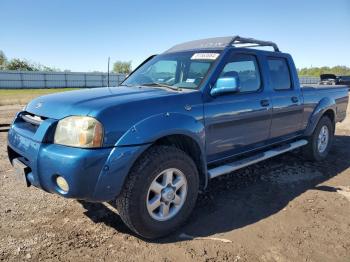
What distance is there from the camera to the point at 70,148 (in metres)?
2.77

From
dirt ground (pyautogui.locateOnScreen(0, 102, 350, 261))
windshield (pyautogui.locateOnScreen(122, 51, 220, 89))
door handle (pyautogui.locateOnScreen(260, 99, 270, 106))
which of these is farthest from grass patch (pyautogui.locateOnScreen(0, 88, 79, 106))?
door handle (pyautogui.locateOnScreen(260, 99, 270, 106))

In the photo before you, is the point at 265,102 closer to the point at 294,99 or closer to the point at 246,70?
the point at 246,70

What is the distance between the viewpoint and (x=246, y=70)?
4.37 meters

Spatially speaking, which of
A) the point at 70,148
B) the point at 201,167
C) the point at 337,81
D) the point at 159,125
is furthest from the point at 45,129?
the point at 337,81

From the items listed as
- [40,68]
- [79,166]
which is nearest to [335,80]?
[79,166]

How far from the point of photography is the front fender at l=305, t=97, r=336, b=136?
221 inches

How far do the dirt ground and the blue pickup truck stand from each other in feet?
1.01

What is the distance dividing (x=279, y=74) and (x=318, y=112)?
4.00 feet

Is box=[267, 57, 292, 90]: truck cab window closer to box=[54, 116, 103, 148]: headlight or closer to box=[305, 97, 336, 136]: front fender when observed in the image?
box=[305, 97, 336, 136]: front fender

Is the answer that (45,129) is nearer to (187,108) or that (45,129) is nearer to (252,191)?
(187,108)

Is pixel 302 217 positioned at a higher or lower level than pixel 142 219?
lower

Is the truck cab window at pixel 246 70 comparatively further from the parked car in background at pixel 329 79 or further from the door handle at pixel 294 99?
the parked car in background at pixel 329 79

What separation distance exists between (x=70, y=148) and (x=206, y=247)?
1491mm

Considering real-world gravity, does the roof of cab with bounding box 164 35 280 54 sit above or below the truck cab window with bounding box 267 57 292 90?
above
